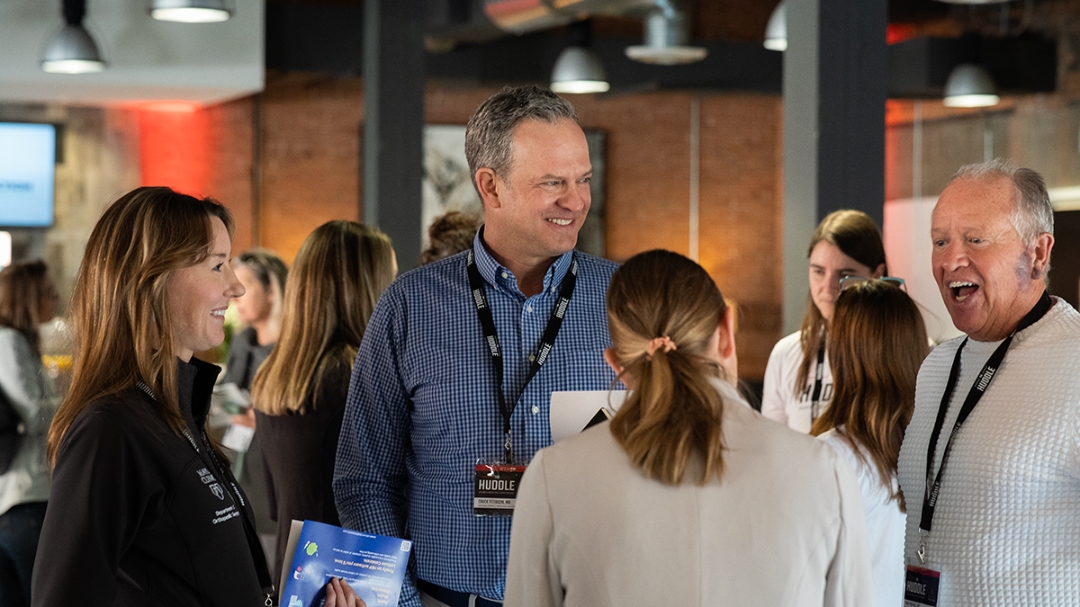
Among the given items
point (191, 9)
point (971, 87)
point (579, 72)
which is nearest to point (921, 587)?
point (191, 9)

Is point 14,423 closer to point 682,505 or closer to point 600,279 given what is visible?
point 600,279

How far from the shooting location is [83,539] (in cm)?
169

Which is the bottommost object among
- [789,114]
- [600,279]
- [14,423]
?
[14,423]

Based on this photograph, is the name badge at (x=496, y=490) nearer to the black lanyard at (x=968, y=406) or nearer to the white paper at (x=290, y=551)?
the white paper at (x=290, y=551)

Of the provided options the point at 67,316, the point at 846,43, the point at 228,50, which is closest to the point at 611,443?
the point at 67,316

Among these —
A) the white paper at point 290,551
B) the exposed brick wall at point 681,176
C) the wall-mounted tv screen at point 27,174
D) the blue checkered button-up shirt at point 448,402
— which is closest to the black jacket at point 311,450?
the blue checkered button-up shirt at point 448,402

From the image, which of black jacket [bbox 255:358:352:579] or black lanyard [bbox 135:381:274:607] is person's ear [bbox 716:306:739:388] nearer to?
black lanyard [bbox 135:381:274:607]

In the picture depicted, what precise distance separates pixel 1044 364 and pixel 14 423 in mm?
3483

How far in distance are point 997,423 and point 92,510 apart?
1465 mm

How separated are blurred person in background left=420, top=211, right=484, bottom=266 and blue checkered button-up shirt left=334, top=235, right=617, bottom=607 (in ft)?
3.77

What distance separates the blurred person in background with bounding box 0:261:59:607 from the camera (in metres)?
3.96

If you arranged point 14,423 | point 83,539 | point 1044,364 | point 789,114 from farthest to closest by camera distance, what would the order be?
point 789,114 < point 14,423 < point 1044,364 < point 83,539

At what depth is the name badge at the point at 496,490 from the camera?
208 centimetres

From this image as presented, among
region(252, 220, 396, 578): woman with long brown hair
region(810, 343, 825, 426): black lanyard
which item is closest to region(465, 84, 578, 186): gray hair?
region(252, 220, 396, 578): woman with long brown hair
